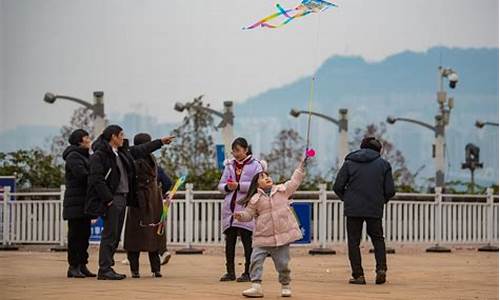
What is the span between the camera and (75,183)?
13.6 meters

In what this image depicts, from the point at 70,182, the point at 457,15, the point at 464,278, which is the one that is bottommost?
the point at 464,278

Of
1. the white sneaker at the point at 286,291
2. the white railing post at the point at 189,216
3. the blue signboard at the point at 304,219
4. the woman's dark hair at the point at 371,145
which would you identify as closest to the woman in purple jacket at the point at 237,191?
the woman's dark hair at the point at 371,145

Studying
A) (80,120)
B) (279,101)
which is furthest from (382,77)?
(80,120)

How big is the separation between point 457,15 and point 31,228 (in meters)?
9.12

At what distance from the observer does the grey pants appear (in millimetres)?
11383

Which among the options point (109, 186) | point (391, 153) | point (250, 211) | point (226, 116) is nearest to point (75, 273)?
point (109, 186)

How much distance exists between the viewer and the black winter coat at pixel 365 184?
1312 centimetres

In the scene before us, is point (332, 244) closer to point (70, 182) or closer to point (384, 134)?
point (70, 182)

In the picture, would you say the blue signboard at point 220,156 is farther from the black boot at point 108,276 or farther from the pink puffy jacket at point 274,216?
the pink puffy jacket at point 274,216

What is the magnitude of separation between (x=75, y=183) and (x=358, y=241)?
112 inches

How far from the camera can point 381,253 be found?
43.2 feet

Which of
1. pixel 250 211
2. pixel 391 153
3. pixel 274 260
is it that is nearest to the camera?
pixel 274 260

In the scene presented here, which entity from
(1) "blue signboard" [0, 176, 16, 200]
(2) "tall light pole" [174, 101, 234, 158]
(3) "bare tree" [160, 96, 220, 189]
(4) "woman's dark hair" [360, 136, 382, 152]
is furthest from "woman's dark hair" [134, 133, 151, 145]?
(2) "tall light pole" [174, 101, 234, 158]

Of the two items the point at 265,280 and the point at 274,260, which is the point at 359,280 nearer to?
the point at 265,280
